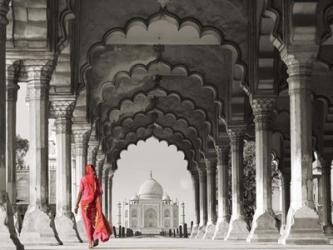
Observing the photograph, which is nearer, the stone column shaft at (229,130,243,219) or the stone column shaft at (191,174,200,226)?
the stone column shaft at (229,130,243,219)

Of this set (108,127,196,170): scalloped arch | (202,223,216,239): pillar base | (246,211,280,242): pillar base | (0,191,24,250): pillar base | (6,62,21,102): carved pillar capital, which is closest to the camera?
(0,191,24,250): pillar base

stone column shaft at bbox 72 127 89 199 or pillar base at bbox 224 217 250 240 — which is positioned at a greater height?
stone column shaft at bbox 72 127 89 199

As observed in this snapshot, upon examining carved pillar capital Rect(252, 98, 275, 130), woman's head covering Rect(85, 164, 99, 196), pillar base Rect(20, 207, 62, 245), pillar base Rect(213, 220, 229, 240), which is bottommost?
pillar base Rect(213, 220, 229, 240)

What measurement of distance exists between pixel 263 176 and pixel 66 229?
5948 mm

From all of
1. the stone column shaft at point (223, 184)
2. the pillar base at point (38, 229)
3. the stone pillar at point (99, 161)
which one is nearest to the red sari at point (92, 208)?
the pillar base at point (38, 229)

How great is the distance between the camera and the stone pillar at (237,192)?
29172 millimetres

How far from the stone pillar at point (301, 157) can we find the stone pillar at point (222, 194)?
1425cm

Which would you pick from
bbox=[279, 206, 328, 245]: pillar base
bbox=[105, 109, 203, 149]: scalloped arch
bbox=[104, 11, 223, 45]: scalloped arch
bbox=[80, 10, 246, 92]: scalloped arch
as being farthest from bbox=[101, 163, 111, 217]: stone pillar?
bbox=[279, 206, 328, 245]: pillar base

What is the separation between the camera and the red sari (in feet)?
56.8

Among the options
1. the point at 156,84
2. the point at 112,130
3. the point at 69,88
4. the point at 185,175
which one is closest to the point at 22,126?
the point at 185,175

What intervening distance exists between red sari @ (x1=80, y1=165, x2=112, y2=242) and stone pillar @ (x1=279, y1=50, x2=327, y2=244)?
4.29m

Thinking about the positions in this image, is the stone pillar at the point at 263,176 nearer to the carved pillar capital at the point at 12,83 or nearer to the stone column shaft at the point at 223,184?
the carved pillar capital at the point at 12,83

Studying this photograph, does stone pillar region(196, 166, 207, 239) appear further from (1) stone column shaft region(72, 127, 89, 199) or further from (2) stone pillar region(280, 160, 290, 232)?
(1) stone column shaft region(72, 127, 89, 199)

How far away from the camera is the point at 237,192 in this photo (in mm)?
29703
